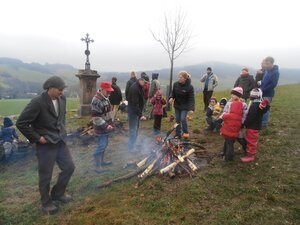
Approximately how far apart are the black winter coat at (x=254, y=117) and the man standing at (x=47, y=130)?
13.4 feet

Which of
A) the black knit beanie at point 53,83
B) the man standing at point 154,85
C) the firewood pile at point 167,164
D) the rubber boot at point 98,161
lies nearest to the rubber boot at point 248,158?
the firewood pile at point 167,164

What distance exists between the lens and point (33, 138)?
468 cm

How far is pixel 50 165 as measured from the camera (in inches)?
196

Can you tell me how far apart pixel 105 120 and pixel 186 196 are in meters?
2.86

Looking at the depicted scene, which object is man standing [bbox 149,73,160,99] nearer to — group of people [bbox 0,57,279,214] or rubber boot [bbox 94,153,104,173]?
group of people [bbox 0,57,279,214]

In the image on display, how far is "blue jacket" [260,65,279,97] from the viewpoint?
7.53 m

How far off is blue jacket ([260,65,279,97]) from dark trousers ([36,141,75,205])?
5.76m

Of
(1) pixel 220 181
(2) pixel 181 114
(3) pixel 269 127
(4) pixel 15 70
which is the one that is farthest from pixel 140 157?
(4) pixel 15 70

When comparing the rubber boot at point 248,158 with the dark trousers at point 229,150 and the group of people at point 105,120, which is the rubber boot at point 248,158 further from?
the dark trousers at point 229,150

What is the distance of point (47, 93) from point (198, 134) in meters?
5.82

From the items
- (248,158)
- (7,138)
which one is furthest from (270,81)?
(7,138)

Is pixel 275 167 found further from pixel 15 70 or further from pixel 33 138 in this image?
pixel 15 70

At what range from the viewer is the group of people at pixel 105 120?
4.85 metres

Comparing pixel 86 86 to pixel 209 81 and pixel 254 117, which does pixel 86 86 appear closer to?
pixel 209 81
